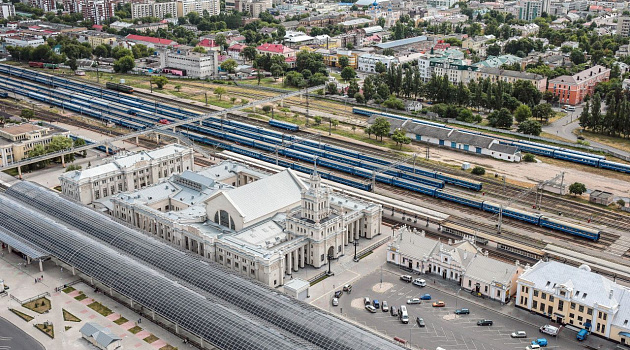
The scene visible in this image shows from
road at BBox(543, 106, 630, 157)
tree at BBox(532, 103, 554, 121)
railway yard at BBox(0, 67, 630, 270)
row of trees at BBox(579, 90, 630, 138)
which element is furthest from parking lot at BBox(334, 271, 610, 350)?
tree at BBox(532, 103, 554, 121)

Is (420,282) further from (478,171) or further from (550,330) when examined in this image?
(478,171)

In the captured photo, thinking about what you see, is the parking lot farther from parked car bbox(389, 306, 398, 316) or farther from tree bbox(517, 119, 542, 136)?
tree bbox(517, 119, 542, 136)

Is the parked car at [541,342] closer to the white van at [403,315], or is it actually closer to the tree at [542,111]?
the white van at [403,315]

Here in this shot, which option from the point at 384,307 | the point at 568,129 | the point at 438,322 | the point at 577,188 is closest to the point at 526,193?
the point at 577,188

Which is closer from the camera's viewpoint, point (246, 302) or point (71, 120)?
point (246, 302)

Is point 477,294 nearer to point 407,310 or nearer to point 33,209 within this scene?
point 407,310

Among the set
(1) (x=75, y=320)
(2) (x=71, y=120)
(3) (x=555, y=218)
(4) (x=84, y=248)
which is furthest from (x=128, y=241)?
(2) (x=71, y=120)

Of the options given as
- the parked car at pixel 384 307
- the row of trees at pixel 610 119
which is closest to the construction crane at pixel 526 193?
the parked car at pixel 384 307
